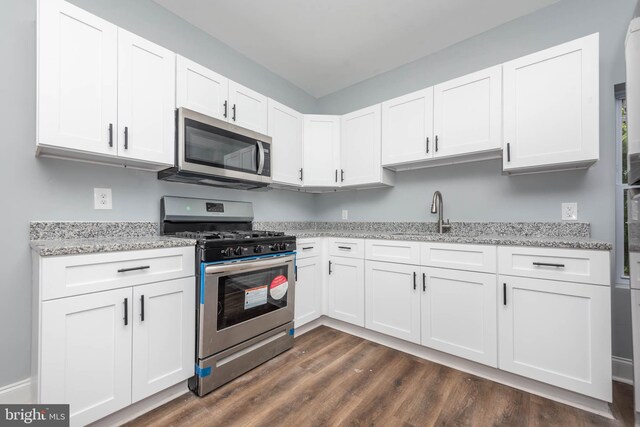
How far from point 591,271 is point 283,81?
323cm

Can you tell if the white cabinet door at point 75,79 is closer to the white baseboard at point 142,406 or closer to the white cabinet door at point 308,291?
the white baseboard at point 142,406

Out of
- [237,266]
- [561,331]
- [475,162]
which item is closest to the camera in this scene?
[561,331]

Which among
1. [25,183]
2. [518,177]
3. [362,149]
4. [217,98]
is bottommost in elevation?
[25,183]

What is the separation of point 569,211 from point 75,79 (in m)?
3.26

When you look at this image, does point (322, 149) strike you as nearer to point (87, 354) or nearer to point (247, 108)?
point (247, 108)

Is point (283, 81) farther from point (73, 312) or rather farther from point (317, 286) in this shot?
point (73, 312)

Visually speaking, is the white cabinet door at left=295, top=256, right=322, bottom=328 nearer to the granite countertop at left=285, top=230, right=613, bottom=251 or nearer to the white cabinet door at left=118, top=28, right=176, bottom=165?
the granite countertop at left=285, top=230, right=613, bottom=251

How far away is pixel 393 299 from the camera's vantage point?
223 centimetres

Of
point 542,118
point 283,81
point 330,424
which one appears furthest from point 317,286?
point 283,81

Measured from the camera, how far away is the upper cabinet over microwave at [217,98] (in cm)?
195

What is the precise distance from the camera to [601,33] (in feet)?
6.30

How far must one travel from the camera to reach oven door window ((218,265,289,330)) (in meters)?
1.73

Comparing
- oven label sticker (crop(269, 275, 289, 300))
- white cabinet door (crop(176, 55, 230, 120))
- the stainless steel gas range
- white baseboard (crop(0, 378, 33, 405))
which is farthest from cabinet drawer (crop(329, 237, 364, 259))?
white baseboard (crop(0, 378, 33, 405))

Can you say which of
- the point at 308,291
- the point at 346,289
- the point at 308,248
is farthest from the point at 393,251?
the point at 308,291
